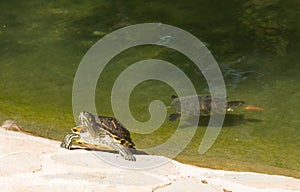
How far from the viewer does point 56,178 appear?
454 centimetres

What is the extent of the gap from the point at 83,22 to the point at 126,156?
18.0 ft

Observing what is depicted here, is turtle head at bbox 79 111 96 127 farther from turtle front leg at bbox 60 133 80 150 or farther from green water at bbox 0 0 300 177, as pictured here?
green water at bbox 0 0 300 177

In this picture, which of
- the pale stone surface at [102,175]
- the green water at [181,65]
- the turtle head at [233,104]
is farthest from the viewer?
the turtle head at [233,104]

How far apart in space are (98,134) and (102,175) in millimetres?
824

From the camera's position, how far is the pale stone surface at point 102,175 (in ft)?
14.6

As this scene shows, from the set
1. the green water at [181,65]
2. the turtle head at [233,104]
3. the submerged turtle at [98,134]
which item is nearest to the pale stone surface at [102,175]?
the submerged turtle at [98,134]

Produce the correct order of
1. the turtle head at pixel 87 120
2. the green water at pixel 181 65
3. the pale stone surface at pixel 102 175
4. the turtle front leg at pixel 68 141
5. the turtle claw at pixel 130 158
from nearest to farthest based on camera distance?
the pale stone surface at pixel 102 175
the turtle claw at pixel 130 158
the turtle front leg at pixel 68 141
the turtle head at pixel 87 120
the green water at pixel 181 65

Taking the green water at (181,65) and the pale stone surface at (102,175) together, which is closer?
the pale stone surface at (102,175)

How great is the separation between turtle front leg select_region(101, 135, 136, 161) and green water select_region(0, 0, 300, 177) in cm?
60

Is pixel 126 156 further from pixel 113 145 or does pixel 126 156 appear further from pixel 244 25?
pixel 244 25

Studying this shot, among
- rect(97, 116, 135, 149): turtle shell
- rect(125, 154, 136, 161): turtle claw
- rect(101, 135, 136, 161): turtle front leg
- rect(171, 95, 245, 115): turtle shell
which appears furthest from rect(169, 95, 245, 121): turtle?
rect(125, 154, 136, 161): turtle claw

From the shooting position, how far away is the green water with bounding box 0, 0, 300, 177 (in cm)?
625

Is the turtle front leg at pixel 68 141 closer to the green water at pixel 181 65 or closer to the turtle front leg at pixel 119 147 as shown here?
the turtle front leg at pixel 119 147

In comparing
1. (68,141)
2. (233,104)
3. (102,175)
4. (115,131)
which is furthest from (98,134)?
(233,104)
